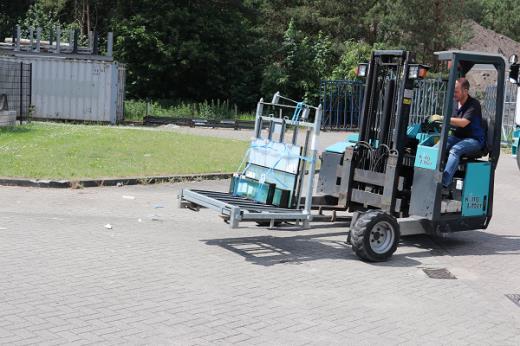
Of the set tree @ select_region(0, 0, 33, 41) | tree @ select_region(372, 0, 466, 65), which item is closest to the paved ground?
tree @ select_region(372, 0, 466, 65)

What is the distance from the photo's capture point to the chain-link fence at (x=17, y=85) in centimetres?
2470

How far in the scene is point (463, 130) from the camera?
29.7 feet

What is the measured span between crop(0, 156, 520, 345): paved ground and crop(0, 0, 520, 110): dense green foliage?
29.7 m

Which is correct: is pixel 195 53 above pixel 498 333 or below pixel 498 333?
above

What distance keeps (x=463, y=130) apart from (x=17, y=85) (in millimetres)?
20671

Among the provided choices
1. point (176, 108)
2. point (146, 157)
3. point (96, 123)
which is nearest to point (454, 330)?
point (146, 157)

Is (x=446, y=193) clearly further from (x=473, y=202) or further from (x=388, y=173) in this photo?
(x=388, y=173)

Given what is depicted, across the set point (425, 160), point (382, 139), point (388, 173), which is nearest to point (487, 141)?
point (425, 160)

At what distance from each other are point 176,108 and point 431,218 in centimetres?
2905

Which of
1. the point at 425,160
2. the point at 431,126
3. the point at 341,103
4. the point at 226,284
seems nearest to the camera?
the point at 226,284

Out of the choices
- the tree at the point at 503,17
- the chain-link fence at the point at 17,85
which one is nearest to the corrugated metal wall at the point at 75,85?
the chain-link fence at the point at 17,85

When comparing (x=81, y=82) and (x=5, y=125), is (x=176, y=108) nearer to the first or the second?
(x=81, y=82)

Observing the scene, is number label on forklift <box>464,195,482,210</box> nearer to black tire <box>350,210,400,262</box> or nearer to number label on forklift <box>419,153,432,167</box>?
number label on forklift <box>419,153,432,167</box>

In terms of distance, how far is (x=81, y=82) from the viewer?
2844cm
